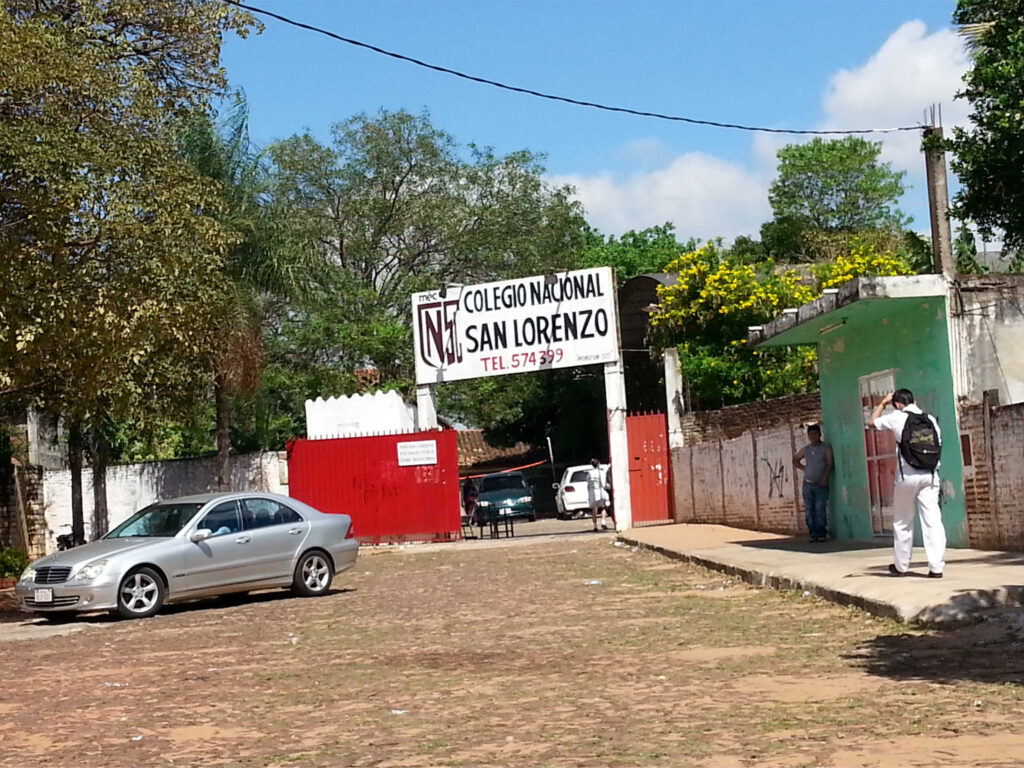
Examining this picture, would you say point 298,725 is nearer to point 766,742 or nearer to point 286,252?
point 766,742

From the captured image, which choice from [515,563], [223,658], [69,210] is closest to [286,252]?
[515,563]

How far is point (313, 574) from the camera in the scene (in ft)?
60.8

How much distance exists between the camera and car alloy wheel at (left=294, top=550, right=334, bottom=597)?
18.3 metres

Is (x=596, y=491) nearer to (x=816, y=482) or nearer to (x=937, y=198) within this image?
(x=816, y=482)

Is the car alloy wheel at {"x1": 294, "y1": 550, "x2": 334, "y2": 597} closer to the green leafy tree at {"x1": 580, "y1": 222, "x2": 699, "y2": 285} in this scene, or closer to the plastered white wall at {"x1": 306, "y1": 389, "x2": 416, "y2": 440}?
the plastered white wall at {"x1": 306, "y1": 389, "x2": 416, "y2": 440}

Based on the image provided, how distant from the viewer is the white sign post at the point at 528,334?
103 ft

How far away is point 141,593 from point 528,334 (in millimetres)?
16398

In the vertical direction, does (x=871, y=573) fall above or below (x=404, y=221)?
below

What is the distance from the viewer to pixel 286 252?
3039 centimetres

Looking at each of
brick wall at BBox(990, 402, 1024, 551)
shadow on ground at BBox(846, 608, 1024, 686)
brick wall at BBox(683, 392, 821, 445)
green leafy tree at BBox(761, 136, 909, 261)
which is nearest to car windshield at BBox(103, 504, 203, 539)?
brick wall at BBox(990, 402, 1024, 551)

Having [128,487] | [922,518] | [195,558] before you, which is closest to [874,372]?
[922,518]

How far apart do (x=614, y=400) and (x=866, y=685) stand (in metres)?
23.2

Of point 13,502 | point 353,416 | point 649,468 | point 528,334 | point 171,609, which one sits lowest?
point 171,609

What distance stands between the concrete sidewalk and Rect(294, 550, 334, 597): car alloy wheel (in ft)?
16.8
